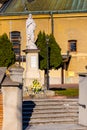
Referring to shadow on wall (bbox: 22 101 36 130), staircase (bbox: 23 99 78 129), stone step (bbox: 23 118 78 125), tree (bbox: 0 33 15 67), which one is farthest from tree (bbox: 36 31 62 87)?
stone step (bbox: 23 118 78 125)

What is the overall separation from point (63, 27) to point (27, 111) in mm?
29947

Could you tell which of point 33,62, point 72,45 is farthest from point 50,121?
point 72,45

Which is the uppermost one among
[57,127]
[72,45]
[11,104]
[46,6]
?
[46,6]

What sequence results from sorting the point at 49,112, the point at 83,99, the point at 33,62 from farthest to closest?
the point at 33,62 → the point at 49,112 → the point at 83,99

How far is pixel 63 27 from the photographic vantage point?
48531 millimetres

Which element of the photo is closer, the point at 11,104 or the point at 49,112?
the point at 11,104

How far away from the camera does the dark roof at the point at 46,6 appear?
49.1 meters

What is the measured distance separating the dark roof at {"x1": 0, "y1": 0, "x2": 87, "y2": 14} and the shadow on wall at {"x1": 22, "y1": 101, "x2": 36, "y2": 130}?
29.1 metres

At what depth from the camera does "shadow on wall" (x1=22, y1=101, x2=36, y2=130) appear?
58.8ft

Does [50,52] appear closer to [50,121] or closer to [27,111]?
[27,111]

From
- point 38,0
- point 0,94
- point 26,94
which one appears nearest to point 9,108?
point 0,94

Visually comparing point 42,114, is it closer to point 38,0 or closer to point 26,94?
point 26,94

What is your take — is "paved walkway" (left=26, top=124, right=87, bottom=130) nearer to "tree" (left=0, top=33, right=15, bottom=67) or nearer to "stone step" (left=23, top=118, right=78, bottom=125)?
"stone step" (left=23, top=118, right=78, bottom=125)

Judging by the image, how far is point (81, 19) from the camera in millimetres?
47969
